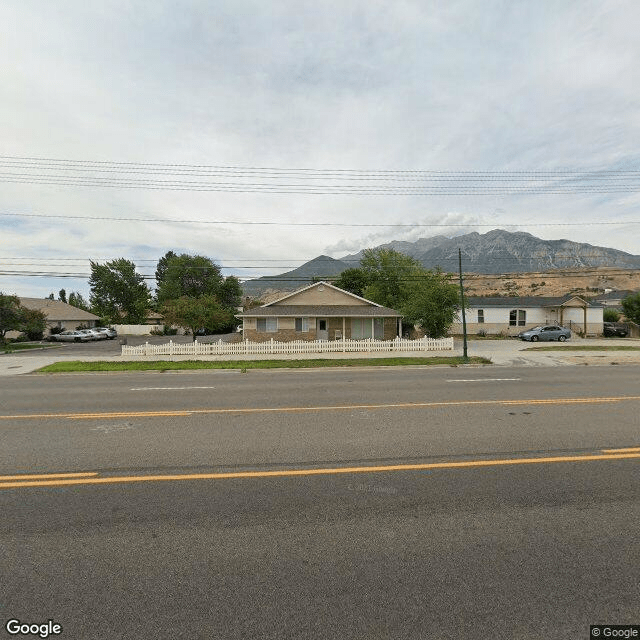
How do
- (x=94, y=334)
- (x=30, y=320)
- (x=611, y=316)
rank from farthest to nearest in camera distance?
(x=611, y=316) < (x=94, y=334) < (x=30, y=320)

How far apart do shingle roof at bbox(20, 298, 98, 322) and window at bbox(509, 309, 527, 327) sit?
54980mm

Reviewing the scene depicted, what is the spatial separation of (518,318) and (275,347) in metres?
29.9

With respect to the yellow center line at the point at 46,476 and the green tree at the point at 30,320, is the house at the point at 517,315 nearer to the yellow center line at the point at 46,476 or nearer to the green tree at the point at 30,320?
the yellow center line at the point at 46,476

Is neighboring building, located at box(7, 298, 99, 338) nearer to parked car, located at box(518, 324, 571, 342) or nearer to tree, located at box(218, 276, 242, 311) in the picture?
tree, located at box(218, 276, 242, 311)

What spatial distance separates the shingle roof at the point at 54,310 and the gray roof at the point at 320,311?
33.2 meters

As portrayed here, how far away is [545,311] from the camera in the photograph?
4088cm

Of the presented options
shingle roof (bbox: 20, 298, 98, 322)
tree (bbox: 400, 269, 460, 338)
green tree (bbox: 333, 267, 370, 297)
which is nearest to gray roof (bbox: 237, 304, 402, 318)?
tree (bbox: 400, 269, 460, 338)

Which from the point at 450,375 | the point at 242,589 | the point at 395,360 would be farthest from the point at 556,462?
the point at 395,360

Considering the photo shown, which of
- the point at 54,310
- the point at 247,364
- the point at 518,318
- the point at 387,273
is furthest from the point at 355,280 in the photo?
the point at 54,310

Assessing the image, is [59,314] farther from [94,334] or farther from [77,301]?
[77,301]

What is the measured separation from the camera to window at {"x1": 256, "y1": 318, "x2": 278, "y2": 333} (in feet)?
96.5

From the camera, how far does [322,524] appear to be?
4.09 meters

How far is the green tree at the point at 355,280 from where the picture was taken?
53.5m

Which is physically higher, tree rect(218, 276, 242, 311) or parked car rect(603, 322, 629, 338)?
tree rect(218, 276, 242, 311)
